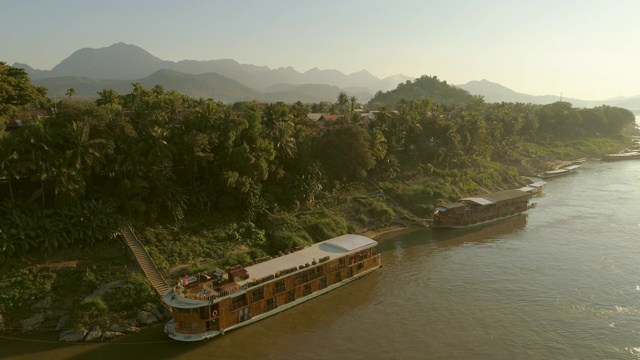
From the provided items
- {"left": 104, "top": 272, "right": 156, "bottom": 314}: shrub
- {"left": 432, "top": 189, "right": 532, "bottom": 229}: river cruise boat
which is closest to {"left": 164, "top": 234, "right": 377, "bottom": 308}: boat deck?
{"left": 104, "top": 272, "right": 156, "bottom": 314}: shrub

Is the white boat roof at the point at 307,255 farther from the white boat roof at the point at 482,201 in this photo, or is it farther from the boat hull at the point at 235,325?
the white boat roof at the point at 482,201

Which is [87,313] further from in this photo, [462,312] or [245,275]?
[462,312]

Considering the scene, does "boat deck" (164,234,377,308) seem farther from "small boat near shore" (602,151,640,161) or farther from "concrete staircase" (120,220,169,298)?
"small boat near shore" (602,151,640,161)

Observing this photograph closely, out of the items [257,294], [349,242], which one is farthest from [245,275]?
[349,242]

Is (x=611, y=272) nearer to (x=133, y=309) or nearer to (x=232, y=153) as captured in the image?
(x=232, y=153)

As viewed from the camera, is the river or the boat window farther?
the boat window

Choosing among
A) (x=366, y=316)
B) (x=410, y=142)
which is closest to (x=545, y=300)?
(x=366, y=316)
